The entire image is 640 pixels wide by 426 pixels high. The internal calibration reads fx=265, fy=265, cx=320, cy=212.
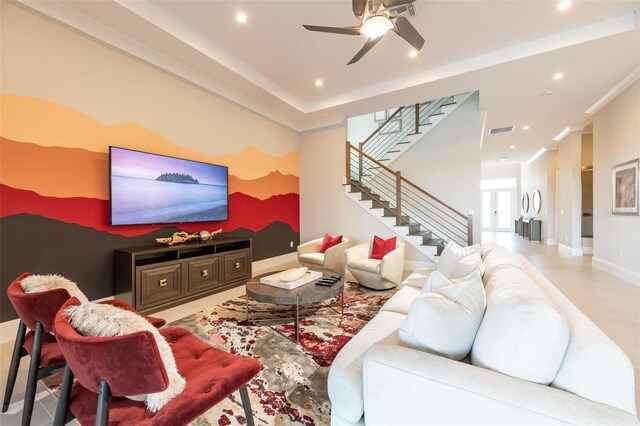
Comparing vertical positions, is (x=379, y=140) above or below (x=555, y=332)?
above

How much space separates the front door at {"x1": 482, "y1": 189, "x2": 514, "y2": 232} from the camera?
12.9 meters

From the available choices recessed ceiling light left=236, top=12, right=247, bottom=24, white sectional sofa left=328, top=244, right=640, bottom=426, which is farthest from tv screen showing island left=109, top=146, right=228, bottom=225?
white sectional sofa left=328, top=244, right=640, bottom=426

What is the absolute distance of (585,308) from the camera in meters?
3.23

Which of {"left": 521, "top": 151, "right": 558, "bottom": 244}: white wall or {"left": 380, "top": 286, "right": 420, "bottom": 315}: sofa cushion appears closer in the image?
{"left": 380, "top": 286, "right": 420, "bottom": 315}: sofa cushion

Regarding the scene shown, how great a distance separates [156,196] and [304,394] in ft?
10.3

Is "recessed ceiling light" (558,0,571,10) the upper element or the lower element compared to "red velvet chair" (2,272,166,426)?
upper

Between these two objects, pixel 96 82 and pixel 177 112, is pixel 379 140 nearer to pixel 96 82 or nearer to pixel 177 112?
pixel 177 112

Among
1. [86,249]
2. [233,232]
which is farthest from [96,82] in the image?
[233,232]

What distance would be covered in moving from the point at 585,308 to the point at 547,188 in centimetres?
742

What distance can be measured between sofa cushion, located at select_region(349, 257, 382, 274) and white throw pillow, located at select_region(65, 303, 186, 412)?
3.01 metres

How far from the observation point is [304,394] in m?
1.75

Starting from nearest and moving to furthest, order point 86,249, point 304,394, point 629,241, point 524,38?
point 304,394, point 86,249, point 524,38, point 629,241

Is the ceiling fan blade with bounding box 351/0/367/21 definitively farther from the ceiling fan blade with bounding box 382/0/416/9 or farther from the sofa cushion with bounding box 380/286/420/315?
the sofa cushion with bounding box 380/286/420/315

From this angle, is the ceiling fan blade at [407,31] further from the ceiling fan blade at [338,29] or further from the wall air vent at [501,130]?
the wall air vent at [501,130]
